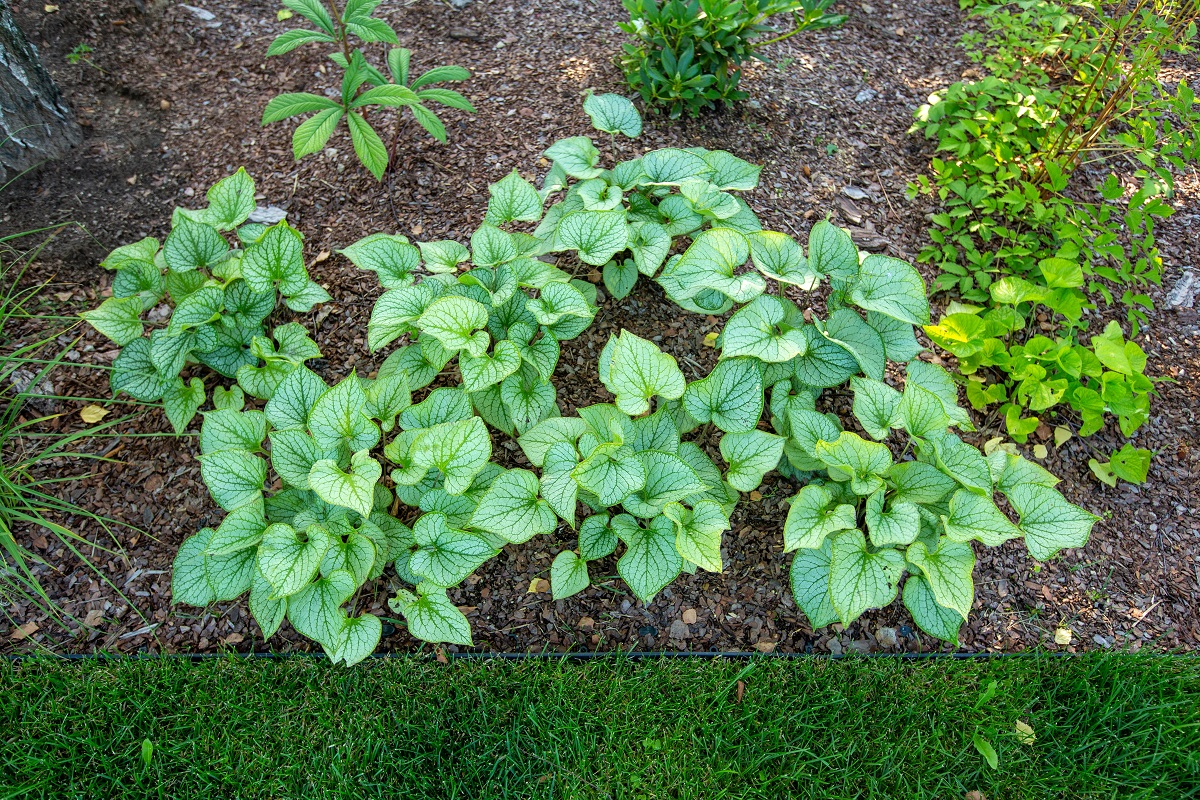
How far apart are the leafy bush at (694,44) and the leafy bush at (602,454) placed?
852mm

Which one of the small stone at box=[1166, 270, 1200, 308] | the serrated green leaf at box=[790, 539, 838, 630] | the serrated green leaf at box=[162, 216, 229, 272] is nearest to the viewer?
the serrated green leaf at box=[790, 539, 838, 630]

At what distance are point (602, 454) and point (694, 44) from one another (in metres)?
1.96

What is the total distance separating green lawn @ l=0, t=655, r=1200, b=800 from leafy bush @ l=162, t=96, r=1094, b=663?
0.84 feet

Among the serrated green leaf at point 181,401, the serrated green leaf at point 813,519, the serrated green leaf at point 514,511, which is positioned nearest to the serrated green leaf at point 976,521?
the serrated green leaf at point 813,519

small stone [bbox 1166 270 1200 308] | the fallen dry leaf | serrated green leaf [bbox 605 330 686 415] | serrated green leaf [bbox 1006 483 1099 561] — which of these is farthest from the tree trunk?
small stone [bbox 1166 270 1200 308]

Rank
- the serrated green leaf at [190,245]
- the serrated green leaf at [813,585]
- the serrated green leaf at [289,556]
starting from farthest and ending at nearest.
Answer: the serrated green leaf at [190,245]
the serrated green leaf at [813,585]
the serrated green leaf at [289,556]

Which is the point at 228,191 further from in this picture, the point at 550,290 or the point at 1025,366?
the point at 1025,366

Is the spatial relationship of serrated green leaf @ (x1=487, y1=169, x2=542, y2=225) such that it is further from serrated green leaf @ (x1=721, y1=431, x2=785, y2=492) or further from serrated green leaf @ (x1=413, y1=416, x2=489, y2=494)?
serrated green leaf @ (x1=721, y1=431, x2=785, y2=492)

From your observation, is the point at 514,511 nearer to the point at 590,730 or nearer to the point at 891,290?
the point at 590,730

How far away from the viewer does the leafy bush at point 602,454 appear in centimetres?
191

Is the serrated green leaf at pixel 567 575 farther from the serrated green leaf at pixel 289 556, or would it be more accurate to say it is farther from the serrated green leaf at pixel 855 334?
the serrated green leaf at pixel 855 334

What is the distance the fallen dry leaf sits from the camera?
2.17m

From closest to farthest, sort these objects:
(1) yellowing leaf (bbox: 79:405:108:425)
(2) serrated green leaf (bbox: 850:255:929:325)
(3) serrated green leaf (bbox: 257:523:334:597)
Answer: (3) serrated green leaf (bbox: 257:523:334:597) → (2) serrated green leaf (bbox: 850:255:929:325) → (1) yellowing leaf (bbox: 79:405:108:425)

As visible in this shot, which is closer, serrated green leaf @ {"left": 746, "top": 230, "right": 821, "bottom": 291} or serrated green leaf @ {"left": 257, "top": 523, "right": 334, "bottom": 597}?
serrated green leaf @ {"left": 257, "top": 523, "right": 334, "bottom": 597}
